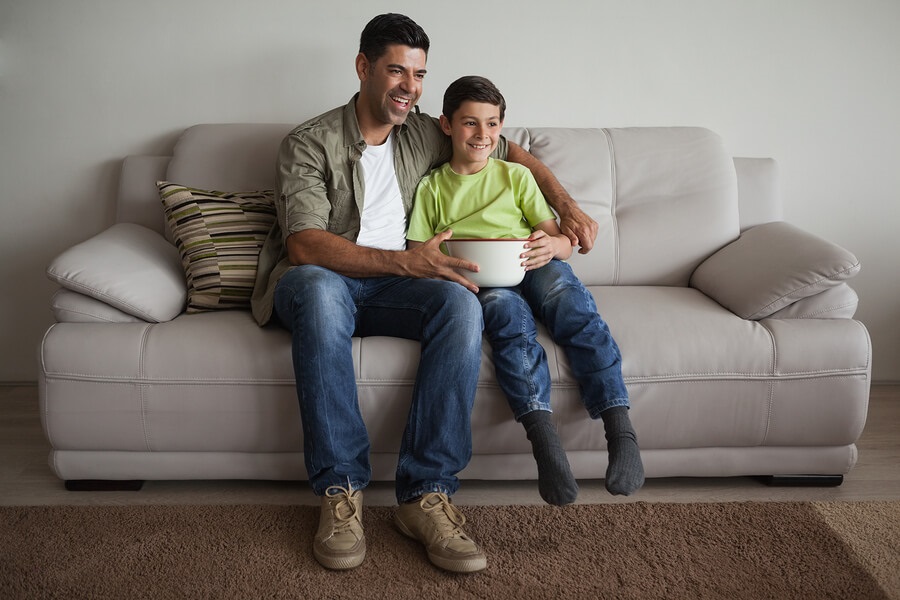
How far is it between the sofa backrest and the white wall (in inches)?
8.6

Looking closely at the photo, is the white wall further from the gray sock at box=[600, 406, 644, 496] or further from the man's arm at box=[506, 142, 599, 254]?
the gray sock at box=[600, 406, 644, 496]

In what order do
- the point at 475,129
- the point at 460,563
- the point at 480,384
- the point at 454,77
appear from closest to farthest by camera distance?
1. the point at 460,563
2. the point at 480,384
3. the point at 475,129
4. the point at 454,77

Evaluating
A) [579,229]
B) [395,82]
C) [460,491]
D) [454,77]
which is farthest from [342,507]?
[454,77]

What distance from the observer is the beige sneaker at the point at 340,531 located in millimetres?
1465

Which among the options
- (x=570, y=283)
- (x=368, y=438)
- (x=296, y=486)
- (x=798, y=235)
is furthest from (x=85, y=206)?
(x=798, y=235)

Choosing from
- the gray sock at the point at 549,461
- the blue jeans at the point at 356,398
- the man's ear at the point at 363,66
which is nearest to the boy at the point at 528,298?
the gray sock at the point at 549,461

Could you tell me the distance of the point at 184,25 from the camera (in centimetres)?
241

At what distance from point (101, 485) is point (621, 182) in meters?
1.67

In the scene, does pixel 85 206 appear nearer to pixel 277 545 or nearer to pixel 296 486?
pixel 296 486

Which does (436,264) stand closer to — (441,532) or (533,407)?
(533,407)

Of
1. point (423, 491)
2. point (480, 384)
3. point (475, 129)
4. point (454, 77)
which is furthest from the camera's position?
point (454, 77)

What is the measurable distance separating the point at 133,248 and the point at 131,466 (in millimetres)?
566

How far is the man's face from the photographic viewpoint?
73.7 inches

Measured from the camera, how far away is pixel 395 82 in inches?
73.7
